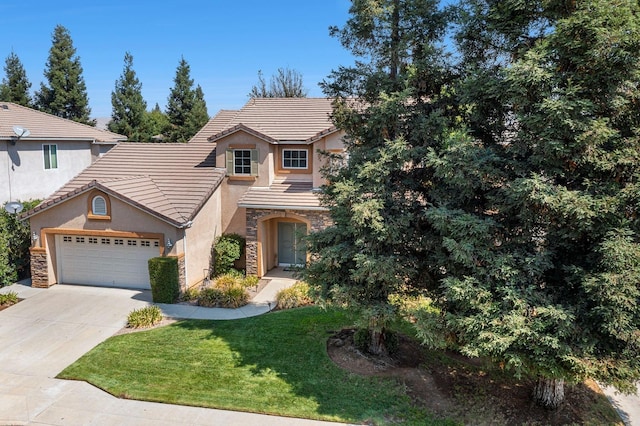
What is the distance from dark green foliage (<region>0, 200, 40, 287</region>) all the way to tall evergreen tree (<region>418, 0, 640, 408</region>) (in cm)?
1673

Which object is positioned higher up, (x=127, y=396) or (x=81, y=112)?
(x=81, y=112)

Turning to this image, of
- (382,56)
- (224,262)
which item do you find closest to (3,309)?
(224,262)

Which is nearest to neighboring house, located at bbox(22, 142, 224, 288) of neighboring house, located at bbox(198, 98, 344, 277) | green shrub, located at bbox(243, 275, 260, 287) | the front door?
neighboring house, located at bbox(198, 98, 344, 277)

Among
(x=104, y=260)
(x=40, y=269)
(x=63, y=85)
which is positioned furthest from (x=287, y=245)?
(x=63, y=85)

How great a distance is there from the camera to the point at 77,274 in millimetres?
17750

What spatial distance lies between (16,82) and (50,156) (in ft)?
84.7

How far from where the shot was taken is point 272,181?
20.1 meters

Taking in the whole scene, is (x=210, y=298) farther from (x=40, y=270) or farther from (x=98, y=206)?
(x=40, y=270)

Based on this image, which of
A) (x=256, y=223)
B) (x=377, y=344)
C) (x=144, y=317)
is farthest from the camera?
(x=256, y=223)

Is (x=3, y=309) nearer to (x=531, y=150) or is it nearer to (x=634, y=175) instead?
(x=531, y=150)

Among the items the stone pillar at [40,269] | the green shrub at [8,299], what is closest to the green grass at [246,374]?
the green shrub at [8,299]

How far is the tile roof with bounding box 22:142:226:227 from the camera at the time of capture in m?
16.7

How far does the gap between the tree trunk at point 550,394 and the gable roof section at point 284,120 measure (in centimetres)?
1224

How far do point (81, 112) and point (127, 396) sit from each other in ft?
137
